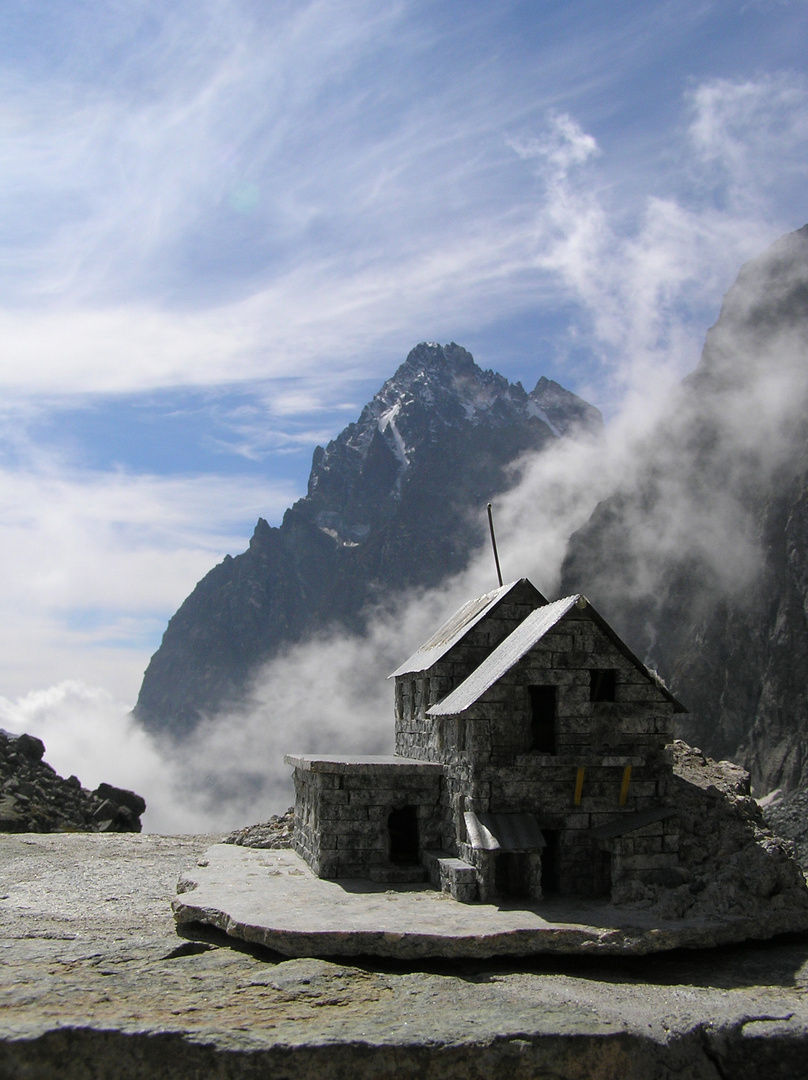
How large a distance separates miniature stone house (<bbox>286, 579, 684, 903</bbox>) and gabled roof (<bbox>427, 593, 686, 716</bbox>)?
0.05 meters

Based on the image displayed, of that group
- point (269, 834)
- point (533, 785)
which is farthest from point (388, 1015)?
point (269, 834)

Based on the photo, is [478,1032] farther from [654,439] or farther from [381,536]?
[381,536]

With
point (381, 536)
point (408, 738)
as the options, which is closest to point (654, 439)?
point (381, 536)

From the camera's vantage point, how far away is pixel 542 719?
56.7ft

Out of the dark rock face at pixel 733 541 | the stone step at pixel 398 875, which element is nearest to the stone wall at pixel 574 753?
the stone step at pixel 398 875

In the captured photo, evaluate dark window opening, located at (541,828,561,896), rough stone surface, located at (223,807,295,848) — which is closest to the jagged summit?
rough stone surface, located at (223,807,295,848)

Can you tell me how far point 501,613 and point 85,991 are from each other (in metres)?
11.6

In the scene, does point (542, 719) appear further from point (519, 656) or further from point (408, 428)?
point (408, 428)

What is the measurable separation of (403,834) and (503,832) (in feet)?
14.4

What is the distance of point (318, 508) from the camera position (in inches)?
6791

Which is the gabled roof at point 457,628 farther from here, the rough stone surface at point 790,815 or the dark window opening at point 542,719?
the rough stone surface at point 790,815

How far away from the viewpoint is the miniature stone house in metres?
15.3

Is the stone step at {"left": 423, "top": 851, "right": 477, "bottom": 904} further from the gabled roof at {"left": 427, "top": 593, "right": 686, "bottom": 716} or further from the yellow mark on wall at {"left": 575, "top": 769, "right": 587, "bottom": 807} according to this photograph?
the gabled roof at {"left": 427, "top": 593, "right": 686, "bottom": 716}

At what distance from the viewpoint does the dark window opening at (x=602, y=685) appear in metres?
16.6
